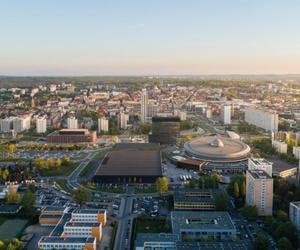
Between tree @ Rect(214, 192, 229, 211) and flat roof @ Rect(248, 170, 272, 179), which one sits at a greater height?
flat roof @ Rect(248, 170, 272, 179)

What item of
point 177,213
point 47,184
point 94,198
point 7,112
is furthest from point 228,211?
point 7,112

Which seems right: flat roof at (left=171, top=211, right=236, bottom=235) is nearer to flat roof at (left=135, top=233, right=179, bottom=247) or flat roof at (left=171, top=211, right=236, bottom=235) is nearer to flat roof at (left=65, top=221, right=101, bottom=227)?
flat roof at (left=135, top=233, right=179, bottom=247)

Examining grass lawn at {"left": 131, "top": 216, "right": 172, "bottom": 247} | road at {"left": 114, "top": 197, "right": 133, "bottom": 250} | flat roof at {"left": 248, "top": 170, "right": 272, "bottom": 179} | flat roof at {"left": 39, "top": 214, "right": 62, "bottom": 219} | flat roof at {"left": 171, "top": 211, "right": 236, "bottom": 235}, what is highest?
flat roof at {"left": 248, "top": 170, "right": 272, "bottom": 179}

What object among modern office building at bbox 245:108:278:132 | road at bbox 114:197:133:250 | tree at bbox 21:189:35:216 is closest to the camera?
road at bbox 114:197:133:250

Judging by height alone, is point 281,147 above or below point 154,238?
above

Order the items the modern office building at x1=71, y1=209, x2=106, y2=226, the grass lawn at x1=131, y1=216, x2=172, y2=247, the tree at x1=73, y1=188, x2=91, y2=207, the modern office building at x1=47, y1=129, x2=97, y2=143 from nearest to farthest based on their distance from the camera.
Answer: the grass lawn at x1=131, y1=216, x2=172, y2=247 < the modern office building at x1=71, y1=209, x2=106, y2=226 < the tree at x1=73, y1=188, x2=91, y2=207 < the modern office building at x1=47, y1=129, x2=97, y2=143

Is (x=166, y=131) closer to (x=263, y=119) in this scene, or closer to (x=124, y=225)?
(x=263, y=119)

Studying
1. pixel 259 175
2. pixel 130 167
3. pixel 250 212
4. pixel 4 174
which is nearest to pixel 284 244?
pixel 250 212

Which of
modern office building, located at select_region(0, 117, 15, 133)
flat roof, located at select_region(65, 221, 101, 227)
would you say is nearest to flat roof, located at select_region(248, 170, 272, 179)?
flat roof, located at select_region(65, 221, 101, 227)
